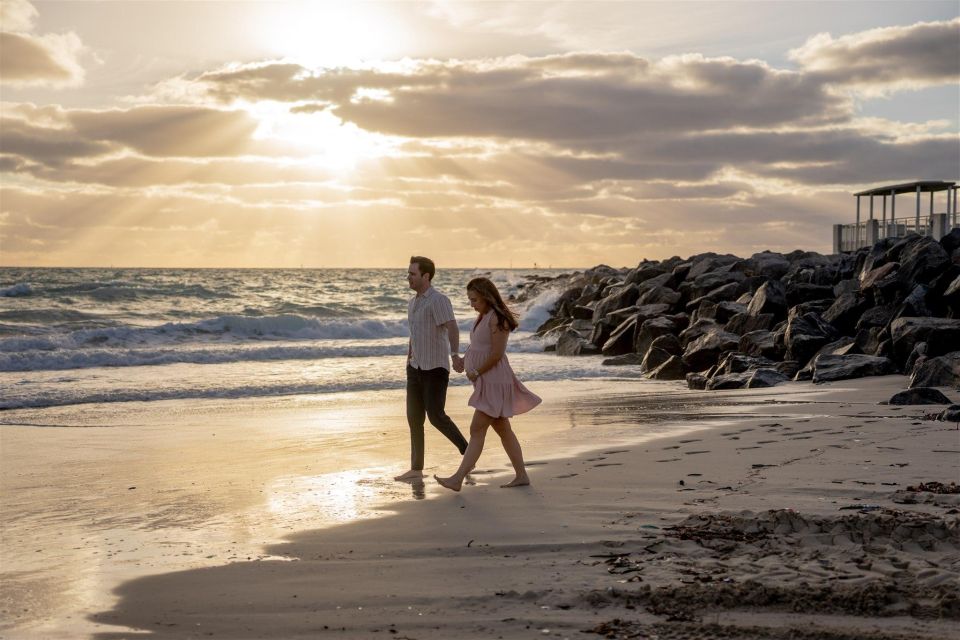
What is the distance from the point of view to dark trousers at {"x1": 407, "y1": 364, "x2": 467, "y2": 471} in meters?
7.91

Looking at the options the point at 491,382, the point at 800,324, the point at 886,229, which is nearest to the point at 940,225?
the point at 886,229

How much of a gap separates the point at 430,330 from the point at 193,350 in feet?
59.0

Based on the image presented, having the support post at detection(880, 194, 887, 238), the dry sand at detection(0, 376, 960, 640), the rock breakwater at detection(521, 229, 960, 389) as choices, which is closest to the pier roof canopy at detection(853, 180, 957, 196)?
the support post at detection(880, 194, 887, 238)

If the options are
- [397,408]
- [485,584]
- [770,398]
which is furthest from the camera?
[397,408]

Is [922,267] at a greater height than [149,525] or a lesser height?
greater

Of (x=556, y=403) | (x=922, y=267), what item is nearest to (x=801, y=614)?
(x=556, y=403)

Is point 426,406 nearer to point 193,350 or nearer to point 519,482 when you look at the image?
point 519,482

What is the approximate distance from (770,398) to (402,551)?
8.20 m

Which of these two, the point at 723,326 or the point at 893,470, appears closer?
the point at 893,470

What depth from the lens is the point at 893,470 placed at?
671 cm

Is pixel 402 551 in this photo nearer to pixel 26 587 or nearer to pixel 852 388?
pixel 26 587

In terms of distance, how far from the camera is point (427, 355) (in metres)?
7.88

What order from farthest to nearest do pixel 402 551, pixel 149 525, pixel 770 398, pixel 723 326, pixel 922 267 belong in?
pixel 723 326, pixel 922 267, pixel 770 398, pixel 149 525, pixel 402 551

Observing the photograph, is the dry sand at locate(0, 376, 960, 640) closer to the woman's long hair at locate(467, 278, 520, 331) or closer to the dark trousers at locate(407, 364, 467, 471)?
the dark trousers at locate(407, 364, 467, 471)
